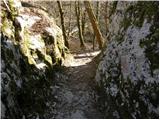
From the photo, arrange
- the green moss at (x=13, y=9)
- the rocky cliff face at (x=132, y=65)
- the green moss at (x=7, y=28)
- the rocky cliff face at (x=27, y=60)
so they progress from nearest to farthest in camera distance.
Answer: the rocky cliff face at (x=132, y=65) < the rocky cliff face at (x=27, y=60) < the green moss at (x=7, y=28) < the green moss at (x=13, y=9)

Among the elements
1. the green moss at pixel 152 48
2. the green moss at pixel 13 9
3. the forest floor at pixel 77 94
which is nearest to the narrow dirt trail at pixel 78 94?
the forest floor at pixel 77 94

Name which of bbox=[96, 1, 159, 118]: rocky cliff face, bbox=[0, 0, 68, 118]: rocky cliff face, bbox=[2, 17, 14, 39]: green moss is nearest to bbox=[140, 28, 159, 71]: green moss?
bbox=[96, 1, 159, 118]: rocky cliff face

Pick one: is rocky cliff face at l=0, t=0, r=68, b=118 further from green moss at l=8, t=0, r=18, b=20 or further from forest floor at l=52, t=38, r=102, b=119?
forest floor at l=52, t=38, r=102, b=119

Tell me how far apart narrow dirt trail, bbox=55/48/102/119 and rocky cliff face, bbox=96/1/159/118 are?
Answer: 0.36 m

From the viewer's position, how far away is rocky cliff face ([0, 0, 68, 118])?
8195mm

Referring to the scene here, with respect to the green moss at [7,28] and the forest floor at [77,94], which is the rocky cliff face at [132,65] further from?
the green moss at [7,28]

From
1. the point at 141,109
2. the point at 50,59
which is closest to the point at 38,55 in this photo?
the point at 50,59

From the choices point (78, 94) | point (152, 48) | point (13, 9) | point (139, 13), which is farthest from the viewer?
point (13, 9)

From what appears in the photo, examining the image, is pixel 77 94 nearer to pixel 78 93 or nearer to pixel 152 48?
pixel 78 93

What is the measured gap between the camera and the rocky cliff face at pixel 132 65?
7539 millimetres

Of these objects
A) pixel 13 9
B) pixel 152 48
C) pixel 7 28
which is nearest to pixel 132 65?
pixel 152 48

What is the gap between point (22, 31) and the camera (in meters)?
10.9

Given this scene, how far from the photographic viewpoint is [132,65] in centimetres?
820

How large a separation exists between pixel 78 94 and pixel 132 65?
2.48 meters
